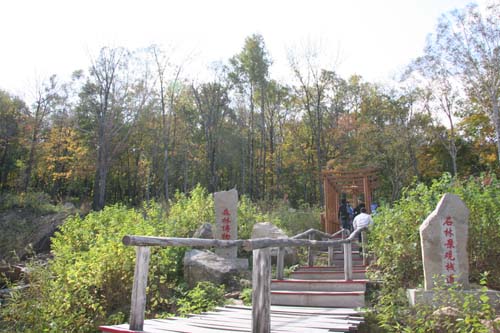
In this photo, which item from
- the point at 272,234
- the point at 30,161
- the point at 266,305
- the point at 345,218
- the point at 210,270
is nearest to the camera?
the point at 266,305

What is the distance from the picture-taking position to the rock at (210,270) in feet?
22.4

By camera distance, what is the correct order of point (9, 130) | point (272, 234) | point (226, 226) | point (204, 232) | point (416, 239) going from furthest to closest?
point (9, 130), point (226, 226), point (204, 232), point (272, 234), point (416, 239)

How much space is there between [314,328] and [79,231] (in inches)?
215

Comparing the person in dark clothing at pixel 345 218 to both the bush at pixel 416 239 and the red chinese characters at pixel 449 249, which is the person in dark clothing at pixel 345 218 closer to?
the bush at pixel 416 239

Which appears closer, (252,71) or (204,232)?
(204,232)

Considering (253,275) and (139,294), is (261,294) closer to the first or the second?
(253,275)

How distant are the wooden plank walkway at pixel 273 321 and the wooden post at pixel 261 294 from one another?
0.56 metres

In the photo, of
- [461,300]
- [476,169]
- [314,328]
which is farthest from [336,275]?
[476,169]

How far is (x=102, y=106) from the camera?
68.6ft

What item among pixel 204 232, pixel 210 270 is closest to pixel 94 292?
pixel 210 270

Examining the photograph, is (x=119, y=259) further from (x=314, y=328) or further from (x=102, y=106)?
(x=102, y=106)

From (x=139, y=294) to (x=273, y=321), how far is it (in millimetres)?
1517

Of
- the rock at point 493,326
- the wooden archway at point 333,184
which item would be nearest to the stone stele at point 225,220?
the rock at point 493,326

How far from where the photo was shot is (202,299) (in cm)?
561
